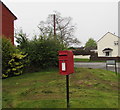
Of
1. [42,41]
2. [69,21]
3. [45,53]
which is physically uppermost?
[69,21]

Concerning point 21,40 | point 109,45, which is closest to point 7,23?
point 21,40

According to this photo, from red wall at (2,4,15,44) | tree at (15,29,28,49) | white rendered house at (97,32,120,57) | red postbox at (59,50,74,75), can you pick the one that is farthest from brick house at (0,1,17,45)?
white rendered house at (97,32,120,57)

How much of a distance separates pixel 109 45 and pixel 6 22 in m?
28.9

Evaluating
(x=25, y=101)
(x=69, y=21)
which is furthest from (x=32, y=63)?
(x=69, y=21)

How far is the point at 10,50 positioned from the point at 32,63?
1976 mm

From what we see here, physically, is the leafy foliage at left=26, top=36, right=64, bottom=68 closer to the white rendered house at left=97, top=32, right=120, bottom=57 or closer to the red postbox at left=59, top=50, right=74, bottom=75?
the red postbox at left=59, top=50, right=74, bottom=75

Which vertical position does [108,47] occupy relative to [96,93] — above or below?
above

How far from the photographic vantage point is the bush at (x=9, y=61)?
746 cm

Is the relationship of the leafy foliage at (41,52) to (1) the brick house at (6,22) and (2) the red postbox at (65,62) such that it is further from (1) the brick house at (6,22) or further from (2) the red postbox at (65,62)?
(1) the brick house at (6,22)

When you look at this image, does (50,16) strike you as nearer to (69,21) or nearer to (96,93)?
(69,21)

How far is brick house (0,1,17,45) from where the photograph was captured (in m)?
14.1

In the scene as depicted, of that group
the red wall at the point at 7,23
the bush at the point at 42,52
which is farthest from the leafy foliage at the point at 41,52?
the red wall at the point at 7,23

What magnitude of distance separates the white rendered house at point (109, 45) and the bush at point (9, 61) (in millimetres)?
31979

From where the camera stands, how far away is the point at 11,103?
3723 millimetres
